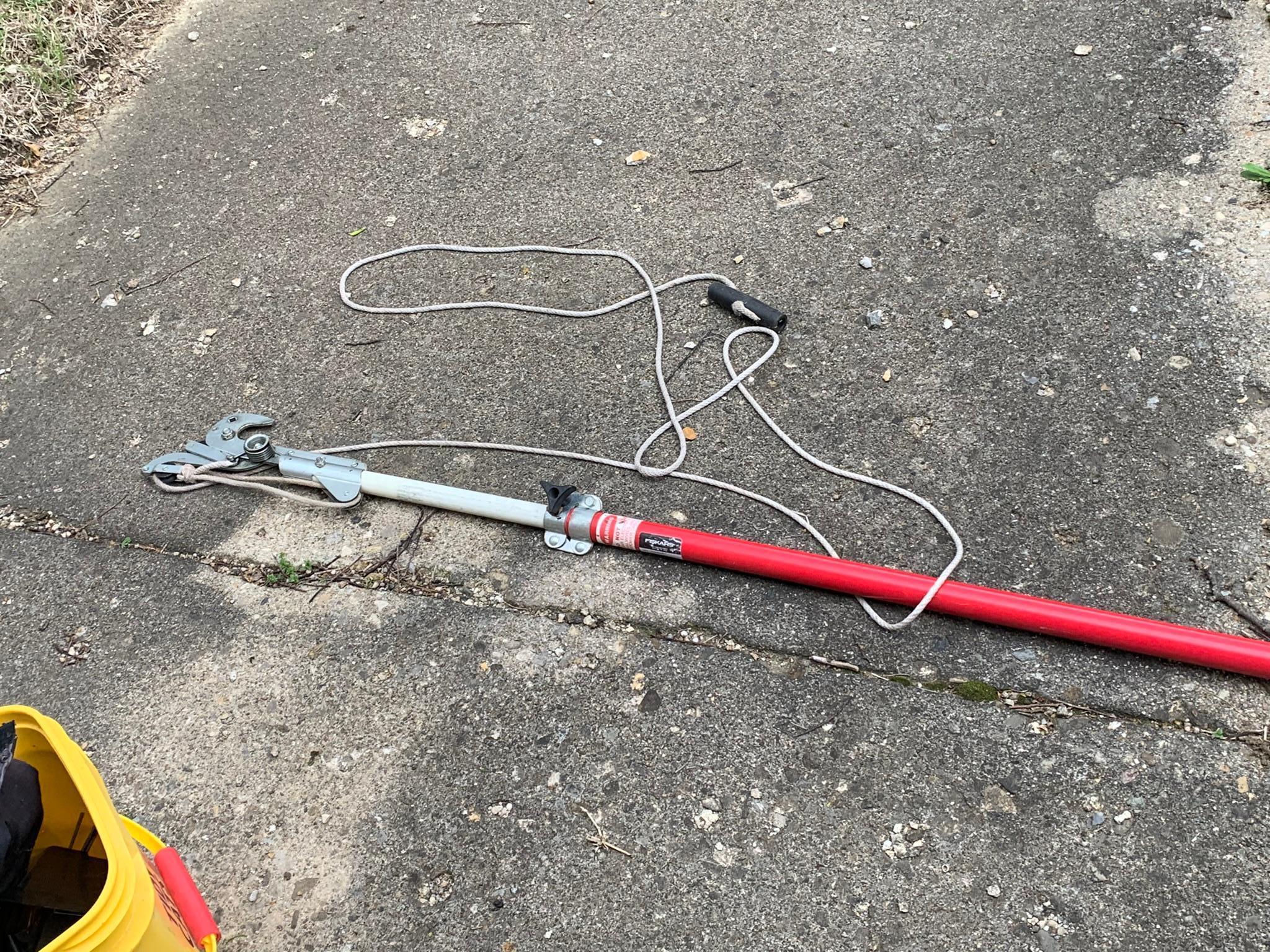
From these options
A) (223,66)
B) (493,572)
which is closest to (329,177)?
(223,66)

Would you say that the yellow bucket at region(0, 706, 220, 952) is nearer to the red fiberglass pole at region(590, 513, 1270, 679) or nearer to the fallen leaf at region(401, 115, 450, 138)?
the red fiberglass pole at region(590, 513, 1270, 679)

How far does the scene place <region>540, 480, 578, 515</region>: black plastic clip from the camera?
7.49 ft

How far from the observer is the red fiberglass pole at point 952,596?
1878 millimetres

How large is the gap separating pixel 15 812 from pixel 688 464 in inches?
64.8

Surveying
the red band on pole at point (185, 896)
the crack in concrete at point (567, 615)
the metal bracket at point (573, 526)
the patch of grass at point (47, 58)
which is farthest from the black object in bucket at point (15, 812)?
the patch of grass at point (47, 58)

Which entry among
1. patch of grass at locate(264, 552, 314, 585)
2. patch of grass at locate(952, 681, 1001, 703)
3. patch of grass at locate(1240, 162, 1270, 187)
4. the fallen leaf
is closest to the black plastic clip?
patch of grass at locate(264, 552, 314, 585)

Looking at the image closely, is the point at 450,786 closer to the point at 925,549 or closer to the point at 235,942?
the point at 235,942

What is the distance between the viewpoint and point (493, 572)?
230 cm

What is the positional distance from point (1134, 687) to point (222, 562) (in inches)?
89.3

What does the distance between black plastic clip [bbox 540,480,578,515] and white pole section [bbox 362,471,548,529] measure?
0.10ft

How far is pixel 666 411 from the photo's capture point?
256 cm

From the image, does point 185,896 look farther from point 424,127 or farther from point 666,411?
point 424,127

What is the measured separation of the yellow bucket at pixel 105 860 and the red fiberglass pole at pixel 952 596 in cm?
116

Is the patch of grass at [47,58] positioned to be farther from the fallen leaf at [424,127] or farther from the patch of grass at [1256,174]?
the patch of grass at [1256,174]
